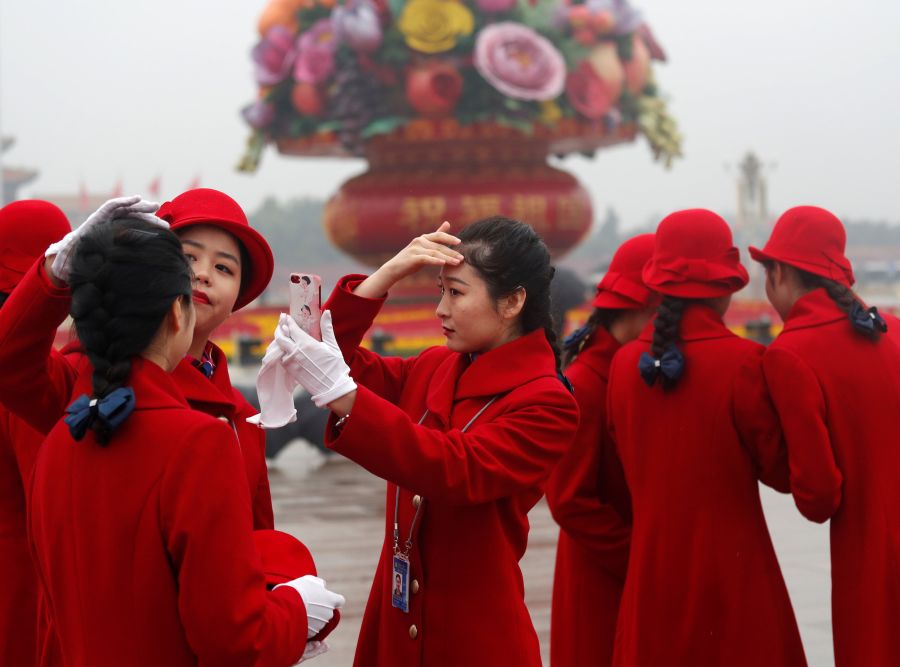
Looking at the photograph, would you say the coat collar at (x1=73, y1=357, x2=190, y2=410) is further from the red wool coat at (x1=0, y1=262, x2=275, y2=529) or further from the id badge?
the id badge

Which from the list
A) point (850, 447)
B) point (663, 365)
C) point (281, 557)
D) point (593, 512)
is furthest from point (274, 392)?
point (850, 447)

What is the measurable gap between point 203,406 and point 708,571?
1.31 m

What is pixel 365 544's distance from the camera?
19.7ft

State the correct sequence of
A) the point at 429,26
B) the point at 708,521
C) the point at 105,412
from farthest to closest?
the point at 429,26 → the point at 708,521 → the point at 105,412

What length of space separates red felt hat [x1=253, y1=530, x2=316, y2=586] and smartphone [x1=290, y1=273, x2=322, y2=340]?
1.04 ft

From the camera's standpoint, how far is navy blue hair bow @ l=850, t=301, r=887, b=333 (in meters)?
2.85

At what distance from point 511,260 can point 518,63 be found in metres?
13.0

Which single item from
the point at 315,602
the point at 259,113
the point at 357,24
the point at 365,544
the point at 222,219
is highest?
the point at 357,24

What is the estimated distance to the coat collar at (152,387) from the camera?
5.35 feet

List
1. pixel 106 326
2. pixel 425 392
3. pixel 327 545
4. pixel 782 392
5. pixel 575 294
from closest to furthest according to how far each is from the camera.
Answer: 1. pixel 106 326
2. pixel 425 392
3. pixel 782 392
4. pixel 327 545
5. pixel 575 294

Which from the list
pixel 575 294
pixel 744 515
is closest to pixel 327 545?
pixel 575 294

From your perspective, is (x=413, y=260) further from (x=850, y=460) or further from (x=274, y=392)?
(x=850, y=460)

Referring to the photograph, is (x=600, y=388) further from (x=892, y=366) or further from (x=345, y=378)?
(x=345, y=378)

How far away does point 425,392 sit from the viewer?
2.41 metres
